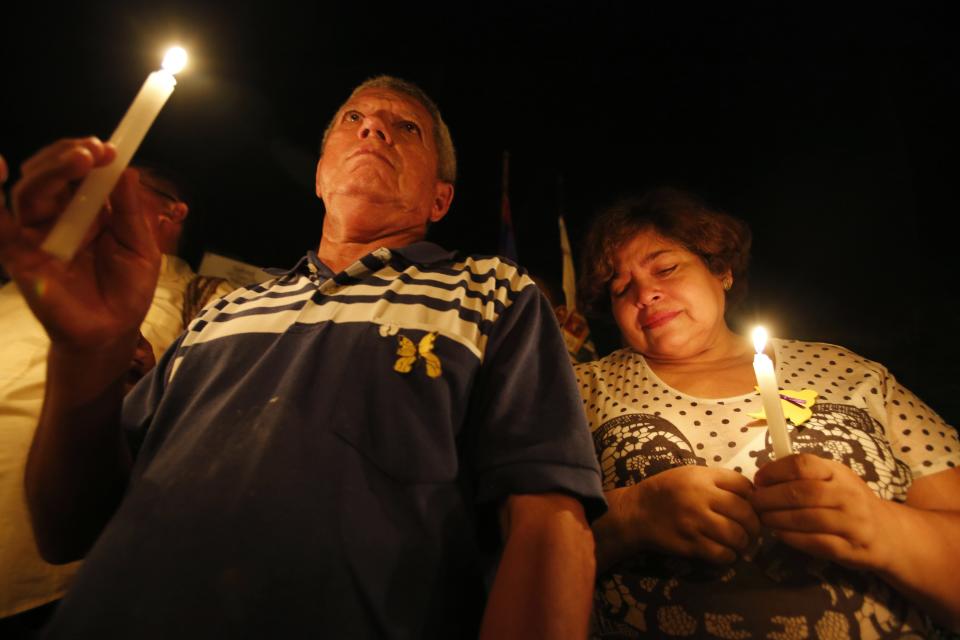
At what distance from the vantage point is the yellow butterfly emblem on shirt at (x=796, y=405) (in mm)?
1355

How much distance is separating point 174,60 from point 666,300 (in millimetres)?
1584

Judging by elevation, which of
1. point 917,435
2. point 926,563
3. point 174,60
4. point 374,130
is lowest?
point 926,563

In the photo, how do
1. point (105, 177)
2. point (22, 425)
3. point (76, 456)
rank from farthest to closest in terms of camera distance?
point (22, 425)
point (76, 456)
point (105, 177)

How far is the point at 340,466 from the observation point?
2.82 feet

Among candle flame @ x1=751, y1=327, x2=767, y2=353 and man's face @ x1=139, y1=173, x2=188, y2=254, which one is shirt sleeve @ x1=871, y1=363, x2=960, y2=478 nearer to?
candle flame @ x1=751, y1=327, x2=767, y2=353

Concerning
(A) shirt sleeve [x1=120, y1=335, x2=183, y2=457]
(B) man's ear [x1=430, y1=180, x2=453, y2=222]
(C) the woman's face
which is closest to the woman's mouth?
(C) the woman's face

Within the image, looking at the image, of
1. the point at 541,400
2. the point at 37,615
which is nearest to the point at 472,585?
the point at 541,400

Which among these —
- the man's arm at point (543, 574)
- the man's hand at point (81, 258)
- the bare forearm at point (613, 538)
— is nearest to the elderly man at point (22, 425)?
the man's hand at point (81, 258)

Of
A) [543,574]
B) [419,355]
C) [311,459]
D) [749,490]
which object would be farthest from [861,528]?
[311,459]

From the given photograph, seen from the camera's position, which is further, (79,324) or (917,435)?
(917,435)

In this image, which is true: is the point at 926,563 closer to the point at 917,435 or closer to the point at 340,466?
the point at 917,435

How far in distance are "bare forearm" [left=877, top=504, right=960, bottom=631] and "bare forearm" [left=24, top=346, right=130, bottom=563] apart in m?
1.76

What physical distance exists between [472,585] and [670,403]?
95 centimetres

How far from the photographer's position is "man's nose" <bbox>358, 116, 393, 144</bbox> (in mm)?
1572
